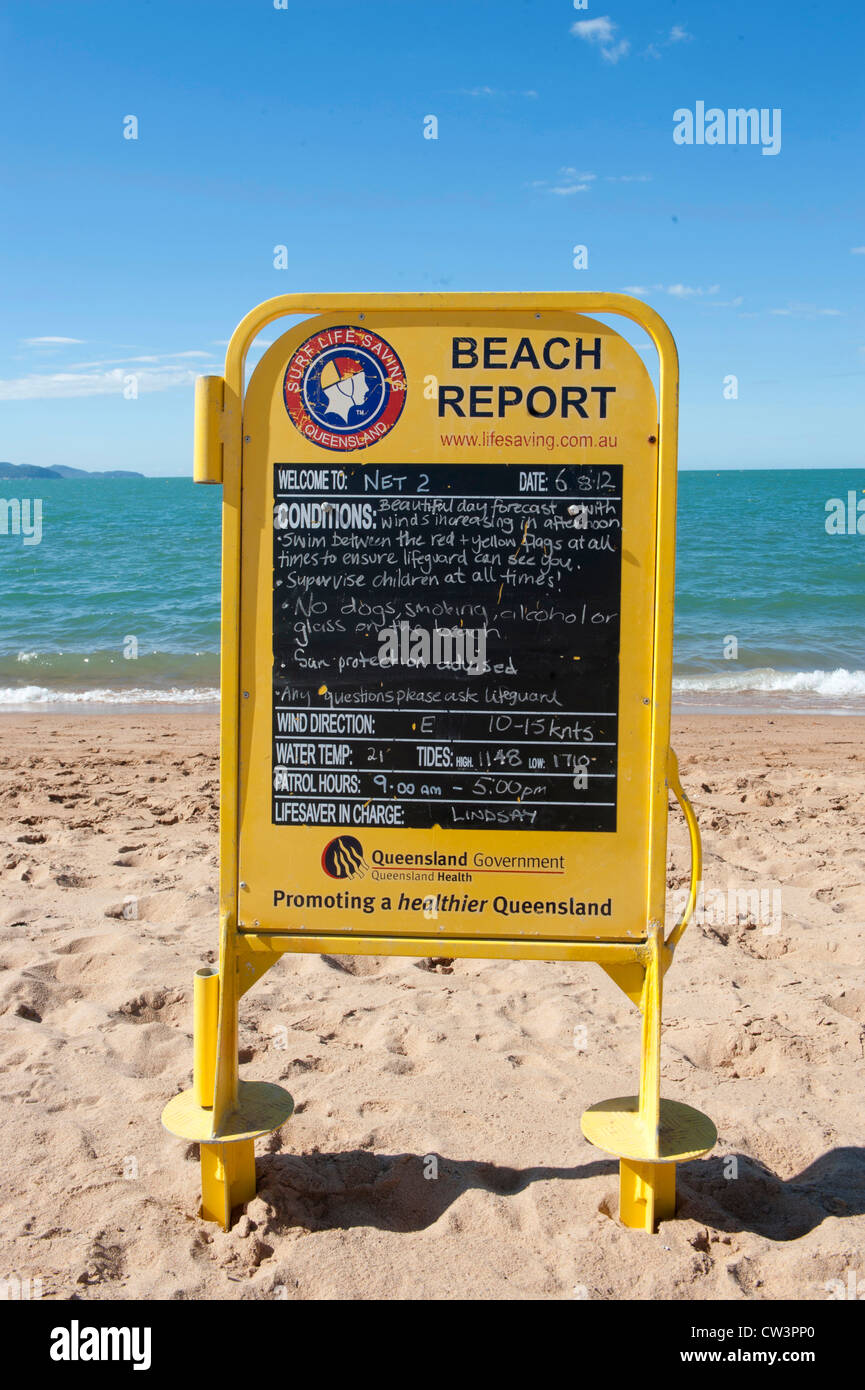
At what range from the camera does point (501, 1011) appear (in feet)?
13.0

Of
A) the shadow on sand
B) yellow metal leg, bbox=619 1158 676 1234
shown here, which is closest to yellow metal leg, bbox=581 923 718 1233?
yellow metal leg, bbox=619 1158 676 1234

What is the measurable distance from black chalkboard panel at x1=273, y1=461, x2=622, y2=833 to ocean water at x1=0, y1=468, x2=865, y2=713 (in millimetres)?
9567

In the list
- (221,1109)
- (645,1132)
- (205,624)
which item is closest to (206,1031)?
(221,1109)

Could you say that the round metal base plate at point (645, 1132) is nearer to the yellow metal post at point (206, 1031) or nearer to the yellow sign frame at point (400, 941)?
the yellow sign frame at point (400, 941)

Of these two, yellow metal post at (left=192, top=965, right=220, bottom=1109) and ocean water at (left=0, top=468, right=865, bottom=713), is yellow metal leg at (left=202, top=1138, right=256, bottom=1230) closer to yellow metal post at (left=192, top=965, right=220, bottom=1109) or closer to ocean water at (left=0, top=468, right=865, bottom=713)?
yellow metal post at (left=192, top=965, right=220, bottom=1109)

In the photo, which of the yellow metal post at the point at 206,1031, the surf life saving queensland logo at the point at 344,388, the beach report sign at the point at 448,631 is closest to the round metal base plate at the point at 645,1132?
the beach report sign at the point at 448,631

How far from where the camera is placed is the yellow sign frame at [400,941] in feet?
8.87

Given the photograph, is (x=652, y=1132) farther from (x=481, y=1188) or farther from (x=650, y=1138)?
(x=481, y=1188)

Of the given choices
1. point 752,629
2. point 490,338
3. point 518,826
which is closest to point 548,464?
point 490,338

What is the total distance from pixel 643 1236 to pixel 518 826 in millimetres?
1170

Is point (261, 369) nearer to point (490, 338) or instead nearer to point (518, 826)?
point (490, 338)

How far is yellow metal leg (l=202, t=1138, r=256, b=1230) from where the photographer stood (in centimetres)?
276

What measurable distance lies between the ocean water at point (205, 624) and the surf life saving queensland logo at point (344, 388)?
9.69 meters
